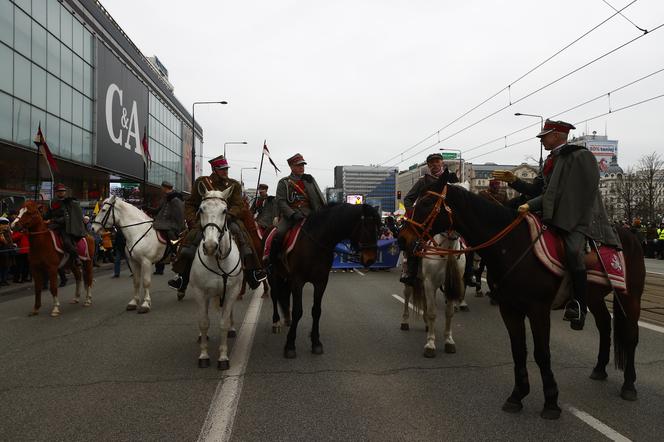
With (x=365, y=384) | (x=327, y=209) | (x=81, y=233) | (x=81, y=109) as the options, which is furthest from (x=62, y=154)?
(x=365, y=384)

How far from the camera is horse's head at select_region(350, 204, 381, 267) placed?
6223 millimetres

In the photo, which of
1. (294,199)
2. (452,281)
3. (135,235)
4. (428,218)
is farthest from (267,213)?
(428,218)

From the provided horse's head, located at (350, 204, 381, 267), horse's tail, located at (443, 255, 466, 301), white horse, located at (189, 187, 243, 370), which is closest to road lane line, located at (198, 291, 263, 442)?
white horse, located at (189, 187, 243, 370)

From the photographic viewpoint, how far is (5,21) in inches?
842

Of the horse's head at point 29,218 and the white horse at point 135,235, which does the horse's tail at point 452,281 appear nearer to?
the white horse at point 135,235

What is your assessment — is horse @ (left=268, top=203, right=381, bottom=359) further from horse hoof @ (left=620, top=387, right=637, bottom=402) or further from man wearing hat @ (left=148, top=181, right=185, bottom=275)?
man wearing hat @ (left=148, top=181, right=185, bottom=275)

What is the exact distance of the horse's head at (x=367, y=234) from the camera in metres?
6.22

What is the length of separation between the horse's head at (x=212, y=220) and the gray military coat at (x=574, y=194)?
343 centimetres

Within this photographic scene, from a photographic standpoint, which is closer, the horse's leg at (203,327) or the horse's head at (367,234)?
the horse's leg at (203,327)

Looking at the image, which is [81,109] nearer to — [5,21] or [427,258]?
[5,21]

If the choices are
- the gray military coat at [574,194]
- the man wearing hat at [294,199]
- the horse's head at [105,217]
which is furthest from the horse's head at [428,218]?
the horse's head at [105,217]

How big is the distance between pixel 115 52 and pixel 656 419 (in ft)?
131

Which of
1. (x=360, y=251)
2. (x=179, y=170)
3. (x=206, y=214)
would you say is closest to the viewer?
(x=206, y=214)

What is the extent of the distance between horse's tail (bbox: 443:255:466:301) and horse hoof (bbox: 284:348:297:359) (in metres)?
2.25
